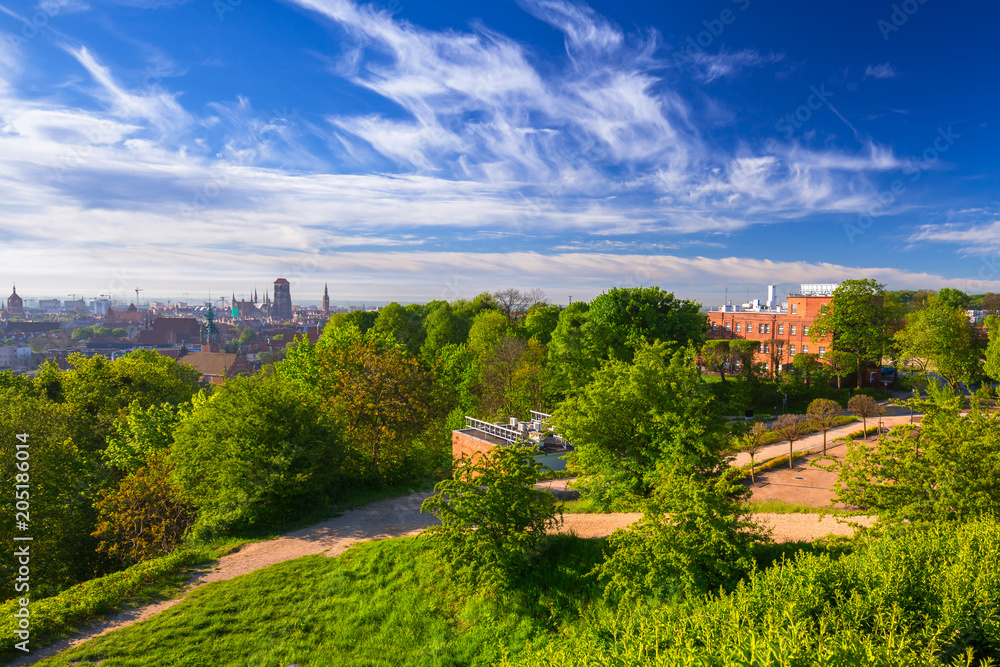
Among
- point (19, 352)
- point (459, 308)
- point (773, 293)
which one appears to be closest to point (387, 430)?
point (459, 308)

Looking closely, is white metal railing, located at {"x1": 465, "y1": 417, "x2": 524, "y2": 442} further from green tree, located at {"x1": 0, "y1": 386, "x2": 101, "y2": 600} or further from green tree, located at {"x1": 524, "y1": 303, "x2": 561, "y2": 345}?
green tree, located at {"x1": 524, "y1": 303, "x2": 561, "y2": 345}

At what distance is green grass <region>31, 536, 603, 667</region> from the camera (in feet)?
31.7

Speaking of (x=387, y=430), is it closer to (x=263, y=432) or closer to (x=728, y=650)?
(x=263, y=432)

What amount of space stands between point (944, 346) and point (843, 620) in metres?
41.0

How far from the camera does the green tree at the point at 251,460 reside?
15.9m

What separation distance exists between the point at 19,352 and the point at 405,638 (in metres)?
137

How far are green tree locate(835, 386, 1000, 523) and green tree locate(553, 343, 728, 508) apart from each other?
9.92ft

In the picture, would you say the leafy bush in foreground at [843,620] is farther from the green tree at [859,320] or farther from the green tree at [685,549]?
the green tree at [859,320]

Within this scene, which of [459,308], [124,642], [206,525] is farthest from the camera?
[459,308]

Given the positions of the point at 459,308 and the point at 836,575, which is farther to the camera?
the point at 459,308

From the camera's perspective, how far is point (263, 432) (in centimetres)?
1670

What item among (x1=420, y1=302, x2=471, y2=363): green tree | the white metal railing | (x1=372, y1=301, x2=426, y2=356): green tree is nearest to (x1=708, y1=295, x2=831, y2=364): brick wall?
(x1=420, y1=302, x2=471, y2=363): green tree

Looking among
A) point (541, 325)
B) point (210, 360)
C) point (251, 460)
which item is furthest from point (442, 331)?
point (210, 360)

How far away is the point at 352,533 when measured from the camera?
51.3 ft
